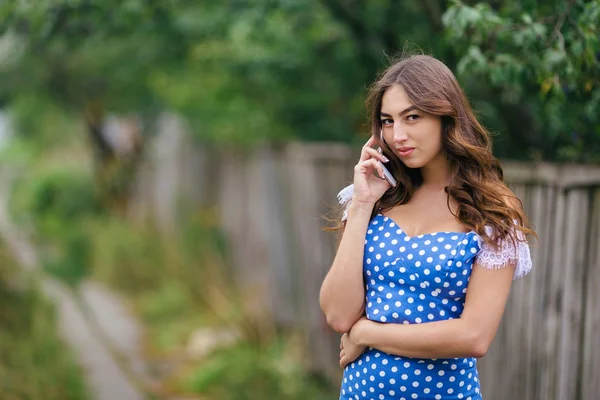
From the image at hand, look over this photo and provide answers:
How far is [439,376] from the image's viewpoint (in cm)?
232

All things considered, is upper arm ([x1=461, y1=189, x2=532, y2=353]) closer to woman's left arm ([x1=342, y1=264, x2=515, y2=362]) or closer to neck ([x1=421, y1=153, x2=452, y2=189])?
woman's left arm ([x1=342, y1=264, x2=515, y2=362])

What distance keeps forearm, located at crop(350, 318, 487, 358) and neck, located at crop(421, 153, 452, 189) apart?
1.46ft

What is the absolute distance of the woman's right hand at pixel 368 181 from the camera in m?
2.40

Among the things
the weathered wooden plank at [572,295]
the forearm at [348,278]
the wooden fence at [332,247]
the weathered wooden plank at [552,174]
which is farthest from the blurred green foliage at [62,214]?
the forearm at [348,278]

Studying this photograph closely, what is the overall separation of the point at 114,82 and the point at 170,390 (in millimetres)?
4976

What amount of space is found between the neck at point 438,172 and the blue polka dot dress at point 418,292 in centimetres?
19

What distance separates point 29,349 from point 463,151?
3910 mm

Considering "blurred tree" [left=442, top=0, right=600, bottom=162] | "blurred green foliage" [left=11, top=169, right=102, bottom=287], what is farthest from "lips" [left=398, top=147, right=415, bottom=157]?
"blurred green foliage" [left=11, top=169, right=102, bottom=287]

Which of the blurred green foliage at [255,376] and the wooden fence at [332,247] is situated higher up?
the wooden fence at [332,247]

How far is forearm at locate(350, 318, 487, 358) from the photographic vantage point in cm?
218

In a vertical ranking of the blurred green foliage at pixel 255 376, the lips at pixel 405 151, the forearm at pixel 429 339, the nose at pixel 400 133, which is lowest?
the blurred green foliage at pixel 255 376

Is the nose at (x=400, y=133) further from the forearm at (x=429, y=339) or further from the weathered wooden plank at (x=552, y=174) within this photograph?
the weathered wooden plank at (x=552, y=174)

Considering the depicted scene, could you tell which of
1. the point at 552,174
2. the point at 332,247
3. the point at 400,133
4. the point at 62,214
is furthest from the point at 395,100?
the point at 62,214

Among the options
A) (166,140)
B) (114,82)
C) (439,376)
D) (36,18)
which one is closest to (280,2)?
(36,18)
